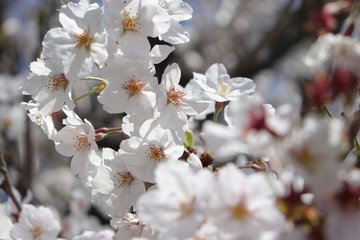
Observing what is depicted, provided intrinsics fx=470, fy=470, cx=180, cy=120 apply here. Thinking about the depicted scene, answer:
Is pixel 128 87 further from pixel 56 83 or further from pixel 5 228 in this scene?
pixel 5 228

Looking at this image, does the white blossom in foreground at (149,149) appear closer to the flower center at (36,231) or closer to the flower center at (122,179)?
the flower center at (122,179)

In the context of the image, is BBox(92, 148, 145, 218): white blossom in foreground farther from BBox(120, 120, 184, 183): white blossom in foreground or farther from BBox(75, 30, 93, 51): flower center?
BBox(75, 30, 93, 51): flower center

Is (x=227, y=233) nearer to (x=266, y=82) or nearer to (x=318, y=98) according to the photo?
(x=318, y=98)

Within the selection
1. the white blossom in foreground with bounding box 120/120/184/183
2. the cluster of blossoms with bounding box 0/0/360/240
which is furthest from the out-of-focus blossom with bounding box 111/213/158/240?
the white blossom in foreground with bounding box 120/120/184/183

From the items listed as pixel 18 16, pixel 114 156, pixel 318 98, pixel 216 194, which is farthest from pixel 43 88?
pixel 18 16

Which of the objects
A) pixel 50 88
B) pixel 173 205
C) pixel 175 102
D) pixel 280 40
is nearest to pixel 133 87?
pixel 175 102

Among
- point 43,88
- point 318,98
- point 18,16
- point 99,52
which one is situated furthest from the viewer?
point 18,16

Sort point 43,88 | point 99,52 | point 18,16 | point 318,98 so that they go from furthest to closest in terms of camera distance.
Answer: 1. point 18,16
2. point 43,88
3. point 99,52
4. point 318,98
